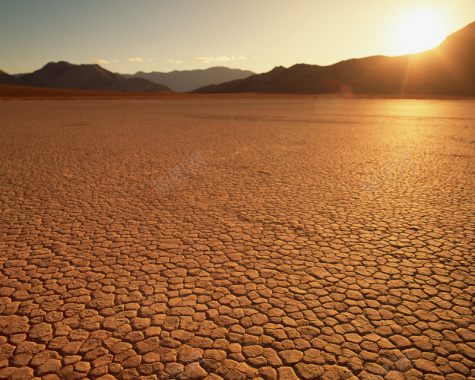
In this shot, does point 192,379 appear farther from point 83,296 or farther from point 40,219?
point 40,219

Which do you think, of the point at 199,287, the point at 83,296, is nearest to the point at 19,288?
the point at 83,296

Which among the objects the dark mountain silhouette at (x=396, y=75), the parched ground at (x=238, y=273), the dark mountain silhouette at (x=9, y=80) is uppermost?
the dark mountain silhouette at (x=9, y=80)

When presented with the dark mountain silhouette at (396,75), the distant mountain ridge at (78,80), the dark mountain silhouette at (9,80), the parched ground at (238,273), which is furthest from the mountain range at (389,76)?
the dark mountain silhouette at (9,80)

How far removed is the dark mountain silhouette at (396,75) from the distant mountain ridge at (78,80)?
223 feet

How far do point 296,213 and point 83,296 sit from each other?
250 cm

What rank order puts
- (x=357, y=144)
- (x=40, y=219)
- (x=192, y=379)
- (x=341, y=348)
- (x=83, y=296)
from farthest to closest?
(x=357, y=144) < (x=40, y=219) < (x=83, y=296) < (x=341, y=348) < (x=192, y=379)

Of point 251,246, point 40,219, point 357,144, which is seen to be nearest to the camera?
point 251,246

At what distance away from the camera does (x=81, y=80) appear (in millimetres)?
172000

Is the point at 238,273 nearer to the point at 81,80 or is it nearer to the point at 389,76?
the point at 389,76

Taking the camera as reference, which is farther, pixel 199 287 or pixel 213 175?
pixel 213 175

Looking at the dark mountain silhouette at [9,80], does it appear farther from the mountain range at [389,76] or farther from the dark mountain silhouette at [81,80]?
the mountain range at [389,76]

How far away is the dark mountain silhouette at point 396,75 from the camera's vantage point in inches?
2709

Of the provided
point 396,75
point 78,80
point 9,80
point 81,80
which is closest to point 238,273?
point 396,75

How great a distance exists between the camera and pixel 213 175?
5676 millimetres
